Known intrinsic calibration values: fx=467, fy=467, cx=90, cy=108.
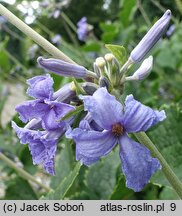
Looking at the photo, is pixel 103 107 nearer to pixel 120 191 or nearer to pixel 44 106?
pixel 44 106

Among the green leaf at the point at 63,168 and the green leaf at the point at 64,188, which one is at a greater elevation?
the green leaf at the point at 64,188

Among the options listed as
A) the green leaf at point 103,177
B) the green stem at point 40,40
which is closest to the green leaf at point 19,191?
the green leaf at point 103,177

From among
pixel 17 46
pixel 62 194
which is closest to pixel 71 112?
pixel 62 194

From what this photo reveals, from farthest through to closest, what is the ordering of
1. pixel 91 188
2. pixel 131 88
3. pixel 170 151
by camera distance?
1. pixel 131 88
2. pixel 91 188
3. pixel 170 151

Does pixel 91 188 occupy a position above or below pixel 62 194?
below

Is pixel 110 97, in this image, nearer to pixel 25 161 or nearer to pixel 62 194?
pixel 62 194

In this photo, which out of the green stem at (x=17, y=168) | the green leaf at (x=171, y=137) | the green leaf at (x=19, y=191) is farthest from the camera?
the green leaf at (x=19, y=191)

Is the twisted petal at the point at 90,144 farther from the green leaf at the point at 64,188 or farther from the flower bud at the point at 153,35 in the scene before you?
the green leaf at the point at 64,188
